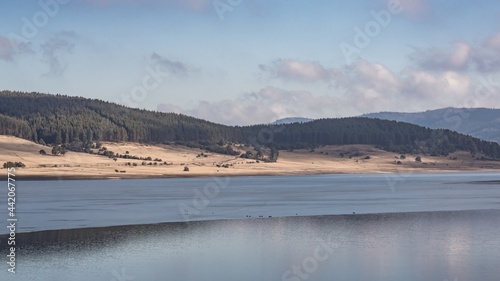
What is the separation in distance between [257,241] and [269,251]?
4.18 meters

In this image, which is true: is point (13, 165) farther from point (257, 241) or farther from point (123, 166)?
point (257, 241)

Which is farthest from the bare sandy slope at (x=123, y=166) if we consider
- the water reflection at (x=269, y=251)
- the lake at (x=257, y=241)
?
the water reflection at (x=269, y=251)

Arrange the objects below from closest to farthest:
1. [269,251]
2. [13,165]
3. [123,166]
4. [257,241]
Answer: [269,251], [257,241], [13,165], [123,166]

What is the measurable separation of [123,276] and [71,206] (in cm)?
3853

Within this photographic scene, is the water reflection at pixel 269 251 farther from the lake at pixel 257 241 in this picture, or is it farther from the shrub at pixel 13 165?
the shrub at pixel 13 165

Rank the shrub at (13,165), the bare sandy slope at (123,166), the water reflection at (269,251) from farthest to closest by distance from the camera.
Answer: the bare sandy slope at (123,166), the shrub at (13,165), the water reflection at (269,251)

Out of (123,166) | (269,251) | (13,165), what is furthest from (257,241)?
(123,166)

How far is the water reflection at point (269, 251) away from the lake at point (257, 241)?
7 cm

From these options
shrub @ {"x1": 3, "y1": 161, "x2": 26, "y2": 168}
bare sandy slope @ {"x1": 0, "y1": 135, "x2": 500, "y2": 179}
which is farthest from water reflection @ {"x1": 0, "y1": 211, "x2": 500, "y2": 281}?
shrub @ {"x1": 3, "y1": 161, "x2": 26, "y2": 168}

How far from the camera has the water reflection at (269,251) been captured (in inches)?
1572

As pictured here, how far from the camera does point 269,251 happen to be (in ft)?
155

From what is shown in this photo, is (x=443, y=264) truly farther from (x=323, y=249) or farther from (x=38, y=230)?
(x=38, y=230)

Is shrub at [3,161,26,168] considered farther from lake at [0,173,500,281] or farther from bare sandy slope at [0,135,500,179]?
lake at [0,173,500,281]

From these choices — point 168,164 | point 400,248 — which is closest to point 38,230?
→ point 400,248
